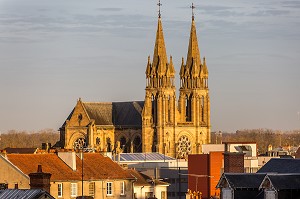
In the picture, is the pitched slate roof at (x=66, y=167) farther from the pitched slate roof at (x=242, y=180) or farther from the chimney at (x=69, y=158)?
the pitched slate roof at (x=242, y=180)

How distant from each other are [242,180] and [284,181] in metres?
2.14

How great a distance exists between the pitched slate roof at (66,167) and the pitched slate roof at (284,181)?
3232cm

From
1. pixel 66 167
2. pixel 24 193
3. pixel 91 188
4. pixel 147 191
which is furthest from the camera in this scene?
pixel 147 191

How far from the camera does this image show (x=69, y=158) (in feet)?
320

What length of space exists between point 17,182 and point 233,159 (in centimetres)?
2371

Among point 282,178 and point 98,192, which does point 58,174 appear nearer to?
point 98,192

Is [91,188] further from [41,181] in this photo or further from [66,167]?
[41,181]

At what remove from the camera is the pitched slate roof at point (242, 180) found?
63.5 meters

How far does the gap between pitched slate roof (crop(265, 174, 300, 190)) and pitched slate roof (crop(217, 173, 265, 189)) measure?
1249mm

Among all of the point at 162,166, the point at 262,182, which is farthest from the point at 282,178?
the point at 162,166

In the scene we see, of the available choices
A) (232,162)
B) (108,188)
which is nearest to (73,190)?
(108,188)

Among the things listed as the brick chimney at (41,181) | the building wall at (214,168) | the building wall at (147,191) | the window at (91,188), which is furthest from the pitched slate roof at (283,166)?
the building wall at (214,168)

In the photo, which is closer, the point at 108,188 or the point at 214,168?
the point at 108,188

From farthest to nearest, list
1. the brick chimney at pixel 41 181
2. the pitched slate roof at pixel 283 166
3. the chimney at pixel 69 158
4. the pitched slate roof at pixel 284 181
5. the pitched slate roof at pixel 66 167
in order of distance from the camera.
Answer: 1. the chimney at pixel 69 158
2. the pitched slate roof at pixel 66 167
3. the pitched slate roof at pixel 283 166
4. the brick chimney at pixel 41 181
5. the pitched slate roof at pixel 284 181
